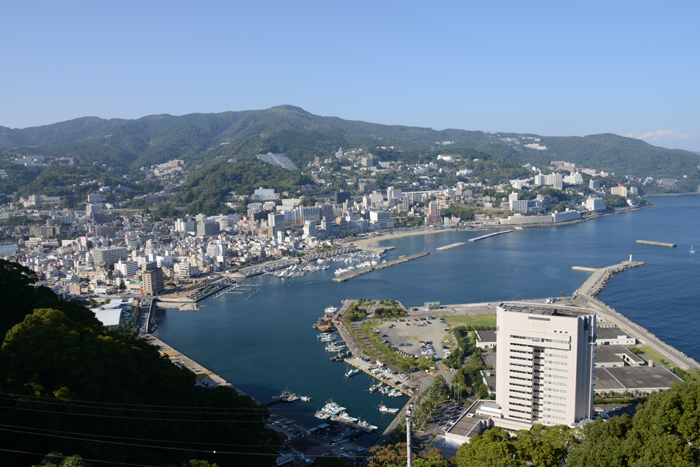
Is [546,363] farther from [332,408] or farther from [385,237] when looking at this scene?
[385,237]

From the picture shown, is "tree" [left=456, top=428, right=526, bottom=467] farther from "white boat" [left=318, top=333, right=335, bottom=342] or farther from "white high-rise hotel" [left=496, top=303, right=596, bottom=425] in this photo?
"white boat" [left=318, top=333, right=335, bottom=342]

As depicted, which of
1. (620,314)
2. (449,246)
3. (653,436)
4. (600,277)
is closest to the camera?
(653,436)

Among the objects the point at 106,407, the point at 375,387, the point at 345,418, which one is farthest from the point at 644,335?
the point at 106,407

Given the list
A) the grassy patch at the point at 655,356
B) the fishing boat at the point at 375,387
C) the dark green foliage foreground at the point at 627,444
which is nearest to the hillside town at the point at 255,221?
the fishing boat at the point at 375,387

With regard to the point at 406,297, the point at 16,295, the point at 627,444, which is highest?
the point at 16,295

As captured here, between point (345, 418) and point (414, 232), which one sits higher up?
point (414, 232)

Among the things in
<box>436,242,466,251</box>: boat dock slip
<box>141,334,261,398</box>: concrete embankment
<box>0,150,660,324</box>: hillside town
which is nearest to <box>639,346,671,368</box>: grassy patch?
<box>141,334,261,398</box>: concrete embankment
